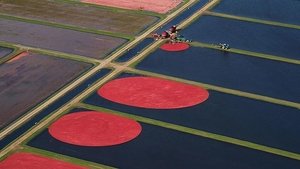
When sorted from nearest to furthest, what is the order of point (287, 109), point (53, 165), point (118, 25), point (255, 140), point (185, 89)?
point (53, 165)
point (255, 140)
point (287, 109)
point (185, 89)
point (118, 25)

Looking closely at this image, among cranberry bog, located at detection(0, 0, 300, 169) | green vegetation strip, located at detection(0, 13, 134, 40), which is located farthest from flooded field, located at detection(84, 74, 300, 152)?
green vegetation strip, located at detection(0, 13, 134, 40)

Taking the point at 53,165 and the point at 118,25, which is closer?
the point at 53,165

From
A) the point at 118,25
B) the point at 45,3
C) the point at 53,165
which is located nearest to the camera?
the point at 53,165

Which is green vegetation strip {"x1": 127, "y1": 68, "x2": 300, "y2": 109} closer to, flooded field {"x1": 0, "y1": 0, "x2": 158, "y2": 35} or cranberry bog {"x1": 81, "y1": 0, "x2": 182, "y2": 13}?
Answer: flooded field {"x1": 0, "y1": 0, "x2": 158, "y2": 35}

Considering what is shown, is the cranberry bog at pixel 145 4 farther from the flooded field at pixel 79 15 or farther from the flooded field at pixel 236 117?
the flooded field at pixel 236 117

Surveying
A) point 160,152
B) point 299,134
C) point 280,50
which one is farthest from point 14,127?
point 280,50

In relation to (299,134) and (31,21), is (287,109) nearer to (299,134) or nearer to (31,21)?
(299,134)

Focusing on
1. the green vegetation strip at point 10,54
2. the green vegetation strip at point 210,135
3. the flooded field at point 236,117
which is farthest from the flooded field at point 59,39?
the green vegetation strip at point 210,135
